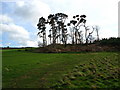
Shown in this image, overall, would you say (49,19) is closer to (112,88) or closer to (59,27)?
(59,27)

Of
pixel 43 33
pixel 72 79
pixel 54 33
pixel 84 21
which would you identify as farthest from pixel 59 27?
pixel 72 79

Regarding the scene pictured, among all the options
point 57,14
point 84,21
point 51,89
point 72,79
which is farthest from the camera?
point 57,14

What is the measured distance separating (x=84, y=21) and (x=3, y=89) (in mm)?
61223

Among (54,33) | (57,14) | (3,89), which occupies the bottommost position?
(3,89)

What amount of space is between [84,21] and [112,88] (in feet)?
197

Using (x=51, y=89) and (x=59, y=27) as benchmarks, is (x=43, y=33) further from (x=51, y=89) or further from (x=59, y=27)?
(x=51, y=89)

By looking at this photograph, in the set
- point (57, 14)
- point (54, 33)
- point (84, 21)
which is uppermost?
point (57, 14)

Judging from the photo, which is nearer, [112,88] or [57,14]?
[112,88]

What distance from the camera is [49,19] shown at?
230 ft

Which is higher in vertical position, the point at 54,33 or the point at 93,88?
the point at 54,33

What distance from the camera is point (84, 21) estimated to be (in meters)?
66.3

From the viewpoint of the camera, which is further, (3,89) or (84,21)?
(84,21)

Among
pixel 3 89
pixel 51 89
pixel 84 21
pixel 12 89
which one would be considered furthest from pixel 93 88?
pixel 84 21

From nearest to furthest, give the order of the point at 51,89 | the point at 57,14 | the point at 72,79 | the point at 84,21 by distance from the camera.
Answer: the point at 51,89, the point at 72,79, the point at 84,21, the point at 57,14
